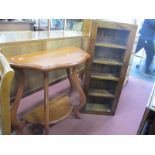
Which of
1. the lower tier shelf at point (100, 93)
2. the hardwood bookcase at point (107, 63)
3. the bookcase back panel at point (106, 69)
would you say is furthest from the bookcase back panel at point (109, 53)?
the lower tier shelf at point (100, 93)

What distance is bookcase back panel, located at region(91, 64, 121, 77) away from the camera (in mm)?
1909

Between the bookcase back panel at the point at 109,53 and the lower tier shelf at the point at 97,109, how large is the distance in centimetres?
63

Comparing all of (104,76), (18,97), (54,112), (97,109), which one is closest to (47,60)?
(18,97)

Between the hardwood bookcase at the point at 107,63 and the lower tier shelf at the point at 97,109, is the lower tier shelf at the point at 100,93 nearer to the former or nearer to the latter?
the hardwood bookcase at the point at 107,63

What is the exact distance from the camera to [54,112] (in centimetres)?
172

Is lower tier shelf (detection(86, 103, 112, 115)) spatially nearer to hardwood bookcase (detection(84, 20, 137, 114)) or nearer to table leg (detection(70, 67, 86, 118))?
hardwood bookcase (detection(84, 20, 137, 114))

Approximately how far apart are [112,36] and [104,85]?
610mm

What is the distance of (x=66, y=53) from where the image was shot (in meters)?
1.57

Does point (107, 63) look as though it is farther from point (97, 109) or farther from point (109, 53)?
point (97, 109)

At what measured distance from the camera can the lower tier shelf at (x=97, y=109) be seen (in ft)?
6.50

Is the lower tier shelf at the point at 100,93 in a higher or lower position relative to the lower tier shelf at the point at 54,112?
higher

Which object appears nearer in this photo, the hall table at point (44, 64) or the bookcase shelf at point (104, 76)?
the hall table at point (44, 64)
